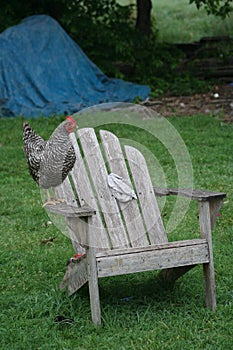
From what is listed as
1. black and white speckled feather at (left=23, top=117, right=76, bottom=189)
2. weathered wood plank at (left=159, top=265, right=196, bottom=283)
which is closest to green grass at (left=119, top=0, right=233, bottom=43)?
weathered wood plank at (left=159, top=265, right=196, bottom=283)

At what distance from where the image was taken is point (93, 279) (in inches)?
149

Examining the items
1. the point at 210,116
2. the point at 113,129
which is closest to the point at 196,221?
the point at 113,129

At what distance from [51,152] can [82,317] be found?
95 cm

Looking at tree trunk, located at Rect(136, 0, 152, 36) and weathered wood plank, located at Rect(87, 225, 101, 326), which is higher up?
tree trunk, located at Rect(136, 0, 152, 36)

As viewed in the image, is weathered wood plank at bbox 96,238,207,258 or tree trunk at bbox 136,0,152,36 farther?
tree trunk at bbox 136,0,152,36

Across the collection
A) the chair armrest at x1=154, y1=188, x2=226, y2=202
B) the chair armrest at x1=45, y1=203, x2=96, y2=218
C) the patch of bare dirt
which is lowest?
the patch of bare dirt

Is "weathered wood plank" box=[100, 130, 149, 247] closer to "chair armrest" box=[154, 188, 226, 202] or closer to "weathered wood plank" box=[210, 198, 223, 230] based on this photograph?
"chair armrest" box=[154, 188, 226, 202]

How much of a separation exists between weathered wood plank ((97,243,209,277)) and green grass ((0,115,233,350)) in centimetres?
30

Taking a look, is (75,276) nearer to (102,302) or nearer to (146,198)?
(102,302)

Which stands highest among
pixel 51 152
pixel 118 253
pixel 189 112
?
pixel 51 152

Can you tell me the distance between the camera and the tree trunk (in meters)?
13.0

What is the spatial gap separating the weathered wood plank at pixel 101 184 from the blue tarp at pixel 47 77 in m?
5.71

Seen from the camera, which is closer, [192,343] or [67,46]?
[192,343]

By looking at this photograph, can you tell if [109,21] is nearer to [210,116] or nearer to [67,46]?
[67,46]
